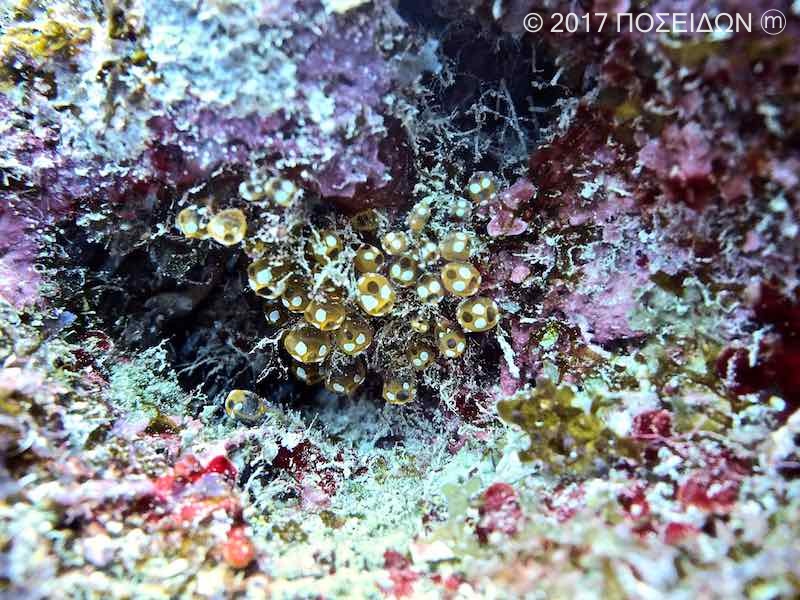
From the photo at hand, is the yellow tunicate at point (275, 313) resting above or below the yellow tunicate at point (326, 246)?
below

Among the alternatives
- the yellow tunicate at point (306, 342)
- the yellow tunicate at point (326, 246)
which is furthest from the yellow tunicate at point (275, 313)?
the yellow tunicate at point (326, 246)

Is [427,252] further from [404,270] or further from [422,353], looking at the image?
[422,353]

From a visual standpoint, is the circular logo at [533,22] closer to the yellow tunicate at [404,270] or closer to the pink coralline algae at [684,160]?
the pink coralline algae at [684,160]

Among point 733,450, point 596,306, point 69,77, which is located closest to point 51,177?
point 69,77

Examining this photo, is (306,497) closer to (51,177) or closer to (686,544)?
(686,544)

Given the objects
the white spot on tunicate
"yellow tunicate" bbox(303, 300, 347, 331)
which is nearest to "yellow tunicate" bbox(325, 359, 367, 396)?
"yellow tunicate" bbox(303, 300, 347, 331)
